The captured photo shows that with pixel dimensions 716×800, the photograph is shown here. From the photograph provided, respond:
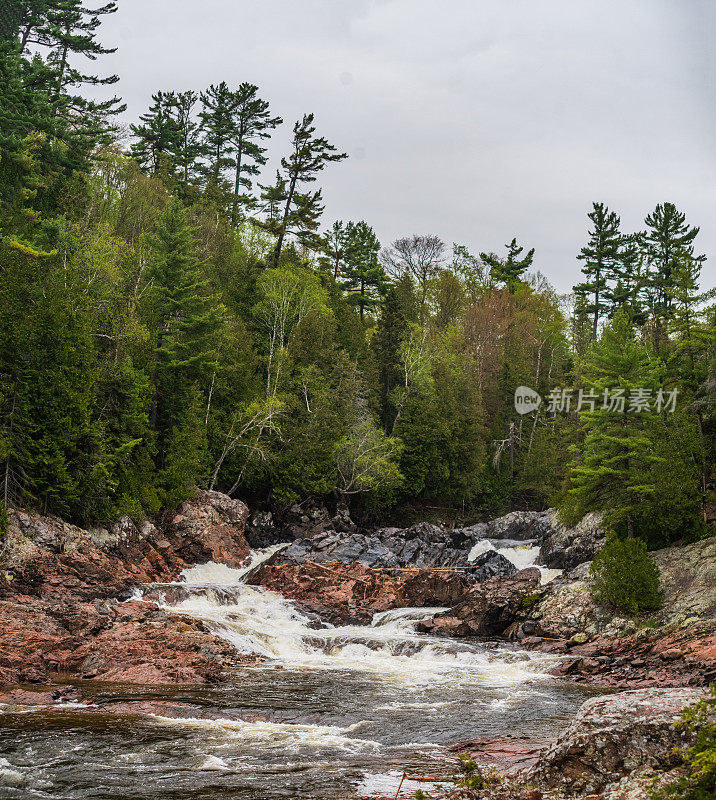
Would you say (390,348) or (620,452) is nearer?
(620,452)

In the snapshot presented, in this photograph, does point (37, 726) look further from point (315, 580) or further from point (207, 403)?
point (207, 403)

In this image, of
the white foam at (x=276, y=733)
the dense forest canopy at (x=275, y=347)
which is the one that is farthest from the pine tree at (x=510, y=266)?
the white foam at (x=276, y=733)

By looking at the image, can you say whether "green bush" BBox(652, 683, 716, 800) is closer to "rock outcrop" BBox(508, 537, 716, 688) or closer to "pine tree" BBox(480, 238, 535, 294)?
"rock outcrop" BBox(508, 537, 716, 688)

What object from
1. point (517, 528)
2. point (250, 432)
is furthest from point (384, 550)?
point (250, 432)

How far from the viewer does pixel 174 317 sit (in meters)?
37.1

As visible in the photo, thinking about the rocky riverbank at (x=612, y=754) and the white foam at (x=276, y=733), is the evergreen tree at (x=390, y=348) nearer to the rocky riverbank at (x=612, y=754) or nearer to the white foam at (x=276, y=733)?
the white foam at (x=276, y=733)

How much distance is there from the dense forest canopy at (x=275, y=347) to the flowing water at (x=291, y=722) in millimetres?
9436

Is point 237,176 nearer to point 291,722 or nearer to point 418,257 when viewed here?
point 418,257

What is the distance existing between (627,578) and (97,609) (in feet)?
50.2

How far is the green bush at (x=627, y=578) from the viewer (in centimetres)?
2030

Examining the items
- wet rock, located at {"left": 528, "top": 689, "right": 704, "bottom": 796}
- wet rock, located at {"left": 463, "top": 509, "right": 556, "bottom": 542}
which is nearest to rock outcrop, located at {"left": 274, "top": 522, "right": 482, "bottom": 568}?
wet rock, located at {"left": 463, "top": 509, "right": 556, "bottom": 542}

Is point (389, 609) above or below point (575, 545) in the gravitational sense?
below

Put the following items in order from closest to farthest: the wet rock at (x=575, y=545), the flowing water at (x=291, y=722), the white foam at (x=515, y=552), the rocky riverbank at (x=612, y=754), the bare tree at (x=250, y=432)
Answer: the rocky riverbank at (x=612, y=754) → the flowing water at (x=291, y=722) → the wet rock at (x=575, y=545) → the white foam at (x=515, y=552) → the bare tree at (x=250, y=432)

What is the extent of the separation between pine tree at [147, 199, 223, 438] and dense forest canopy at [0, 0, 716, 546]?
0.16 m
